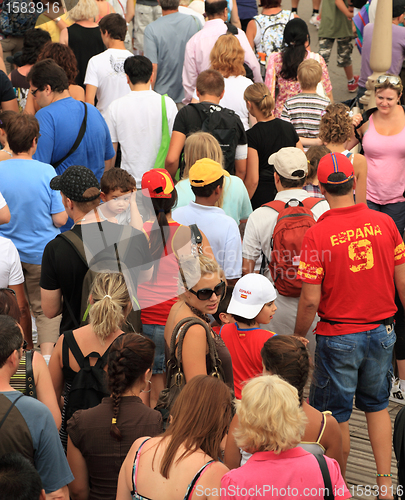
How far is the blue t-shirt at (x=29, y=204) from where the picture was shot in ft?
13.6

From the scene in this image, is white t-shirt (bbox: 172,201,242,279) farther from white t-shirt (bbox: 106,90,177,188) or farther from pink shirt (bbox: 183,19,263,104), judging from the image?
pink shirt (bbox: 183,19,263,104)

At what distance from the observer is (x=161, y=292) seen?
3.55 m

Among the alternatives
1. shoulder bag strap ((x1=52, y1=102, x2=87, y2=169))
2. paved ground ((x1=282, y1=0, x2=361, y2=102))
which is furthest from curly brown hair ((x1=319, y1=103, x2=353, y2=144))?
paved ground ((x1=282, y1=0, x2=361, y2=102))

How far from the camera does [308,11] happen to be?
504 inches

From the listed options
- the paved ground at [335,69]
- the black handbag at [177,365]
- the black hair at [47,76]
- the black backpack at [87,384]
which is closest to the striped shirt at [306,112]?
the black hair at [47,76]

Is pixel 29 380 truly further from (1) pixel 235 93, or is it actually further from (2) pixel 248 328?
(1) pixel 235 93

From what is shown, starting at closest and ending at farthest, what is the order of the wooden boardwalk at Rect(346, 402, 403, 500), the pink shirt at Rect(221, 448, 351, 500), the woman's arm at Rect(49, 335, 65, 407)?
the pink shirt at Rect(221, 448, 351, 500) < the woman's arm at Rect(49, 335, 65, 407) < the wooden boardwalk at Rect(346, 402, 403, 500)

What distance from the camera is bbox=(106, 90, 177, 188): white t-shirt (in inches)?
210

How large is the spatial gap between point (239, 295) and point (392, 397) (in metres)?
1.99

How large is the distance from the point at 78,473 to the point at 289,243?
1916mm

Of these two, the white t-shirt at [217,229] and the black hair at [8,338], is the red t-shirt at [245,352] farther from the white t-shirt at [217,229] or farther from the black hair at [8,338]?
the black hair at [8,338]

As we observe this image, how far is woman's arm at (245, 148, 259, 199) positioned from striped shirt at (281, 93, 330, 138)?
0.80 m

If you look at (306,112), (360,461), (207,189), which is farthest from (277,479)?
(306,112)

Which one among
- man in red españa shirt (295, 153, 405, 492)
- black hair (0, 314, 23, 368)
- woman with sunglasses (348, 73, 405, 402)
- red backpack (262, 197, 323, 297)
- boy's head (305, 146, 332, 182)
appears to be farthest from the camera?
woman with sunglasses (348, 73, 405, 402)
